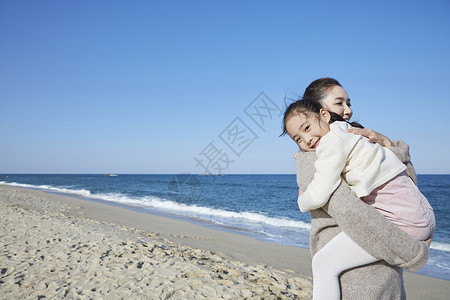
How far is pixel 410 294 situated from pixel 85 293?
5063 millimetres

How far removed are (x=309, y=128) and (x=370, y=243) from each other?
0.78 metres

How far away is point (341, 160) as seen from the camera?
4.64ft

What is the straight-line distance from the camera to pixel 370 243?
1313 mm

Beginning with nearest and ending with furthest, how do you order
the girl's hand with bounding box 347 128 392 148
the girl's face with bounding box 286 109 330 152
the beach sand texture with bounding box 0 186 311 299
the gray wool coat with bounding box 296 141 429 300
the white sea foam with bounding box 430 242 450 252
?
1. the gray wool coat with bounding box 296 141 429 300
2. the girl's hand with bounding box 347 128 392 148
3. the girl's face with bounding box 286 109 330 152
4. the beach sand texture with bounding box 0 186 311 299
5. the white sea foam with bounding box 430 242 450 252

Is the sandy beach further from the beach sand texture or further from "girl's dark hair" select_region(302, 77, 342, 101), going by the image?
A: "girl's dark hair" select_region(302, 77, 342, 101)

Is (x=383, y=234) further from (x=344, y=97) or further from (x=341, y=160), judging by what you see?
(x=344, y=97)

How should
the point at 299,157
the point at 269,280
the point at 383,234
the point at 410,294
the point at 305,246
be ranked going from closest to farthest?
the point at 383,234 → the point at 299,157 → the point at 269,280 → the point at 410,294 → the point at 305,246

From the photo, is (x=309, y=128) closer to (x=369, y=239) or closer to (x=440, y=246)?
(x=369, y=239)

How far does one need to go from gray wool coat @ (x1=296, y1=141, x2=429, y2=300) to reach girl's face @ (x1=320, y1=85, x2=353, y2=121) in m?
0.55

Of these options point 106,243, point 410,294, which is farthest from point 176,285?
point 410,294

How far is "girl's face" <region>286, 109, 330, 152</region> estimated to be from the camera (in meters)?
1.81

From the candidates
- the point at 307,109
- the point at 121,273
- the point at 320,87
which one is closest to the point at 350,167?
the point at 307,109

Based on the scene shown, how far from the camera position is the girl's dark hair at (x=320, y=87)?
2.07 metres

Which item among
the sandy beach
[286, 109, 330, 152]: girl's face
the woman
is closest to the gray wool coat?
the woman
